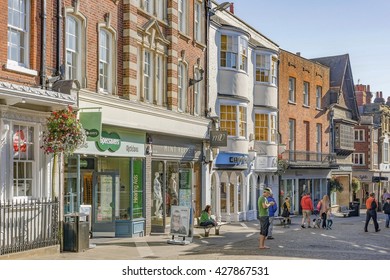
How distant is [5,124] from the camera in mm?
14117

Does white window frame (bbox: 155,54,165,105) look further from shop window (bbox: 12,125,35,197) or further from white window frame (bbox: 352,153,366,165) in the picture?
white window frame (bbox: 352,153,366,165)

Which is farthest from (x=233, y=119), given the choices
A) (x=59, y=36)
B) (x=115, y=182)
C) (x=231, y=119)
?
(x=59, y=36)

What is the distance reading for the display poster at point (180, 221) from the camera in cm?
1820

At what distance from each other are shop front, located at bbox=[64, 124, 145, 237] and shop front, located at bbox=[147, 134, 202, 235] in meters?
1.02

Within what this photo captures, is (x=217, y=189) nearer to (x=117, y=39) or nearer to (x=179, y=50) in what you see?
(x=179, y=50)

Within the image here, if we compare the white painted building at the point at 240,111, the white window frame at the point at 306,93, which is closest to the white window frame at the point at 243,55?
the white painted building at the point at 240,111

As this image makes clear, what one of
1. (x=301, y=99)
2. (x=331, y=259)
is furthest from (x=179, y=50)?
(x=301, y=99)

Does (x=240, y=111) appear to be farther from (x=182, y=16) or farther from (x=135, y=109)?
(x=135, y=109)

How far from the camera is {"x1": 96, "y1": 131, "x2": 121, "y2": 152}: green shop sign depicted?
18545 millimetres

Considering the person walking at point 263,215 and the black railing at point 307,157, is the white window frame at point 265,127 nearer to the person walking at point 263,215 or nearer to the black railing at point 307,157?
the black railing at point 307,157

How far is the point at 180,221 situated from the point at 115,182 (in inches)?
119

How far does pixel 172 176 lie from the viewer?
78.0ft

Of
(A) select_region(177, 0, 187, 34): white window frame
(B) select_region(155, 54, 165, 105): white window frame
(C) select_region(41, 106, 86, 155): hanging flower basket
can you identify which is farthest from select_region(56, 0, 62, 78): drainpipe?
(A) select_region(177, 0, 187, 34): white window frame

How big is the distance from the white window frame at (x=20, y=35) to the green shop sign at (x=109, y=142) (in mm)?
4059
